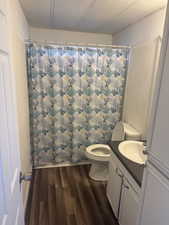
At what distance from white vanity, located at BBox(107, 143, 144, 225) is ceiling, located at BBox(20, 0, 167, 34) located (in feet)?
5.01

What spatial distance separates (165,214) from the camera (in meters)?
0.77

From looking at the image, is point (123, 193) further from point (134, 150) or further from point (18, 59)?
point (18, 59)

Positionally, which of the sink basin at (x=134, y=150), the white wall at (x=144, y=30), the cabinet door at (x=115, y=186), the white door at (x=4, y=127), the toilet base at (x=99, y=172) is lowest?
the toilet base at (x=99, y=172)

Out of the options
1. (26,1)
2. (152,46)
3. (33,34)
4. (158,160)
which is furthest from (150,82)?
(33,34)

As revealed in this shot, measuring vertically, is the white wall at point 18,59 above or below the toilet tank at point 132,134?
above

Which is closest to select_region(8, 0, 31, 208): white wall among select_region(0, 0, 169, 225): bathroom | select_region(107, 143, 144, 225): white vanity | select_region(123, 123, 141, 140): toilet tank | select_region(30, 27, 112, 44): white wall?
select_region(0, 0, 169, 225): bathroom

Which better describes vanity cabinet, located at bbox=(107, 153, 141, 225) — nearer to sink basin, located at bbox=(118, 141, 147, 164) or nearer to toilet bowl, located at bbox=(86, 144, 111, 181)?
sink basin, located at bbox=(118, 141, 147, 164)

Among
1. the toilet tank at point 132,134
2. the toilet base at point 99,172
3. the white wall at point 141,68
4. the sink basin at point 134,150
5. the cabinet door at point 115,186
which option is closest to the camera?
the cabinet door at point 115,186

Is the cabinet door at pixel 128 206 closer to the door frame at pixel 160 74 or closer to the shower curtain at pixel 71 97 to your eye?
the door frame at pixel 160 74

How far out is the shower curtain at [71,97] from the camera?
2.22 m

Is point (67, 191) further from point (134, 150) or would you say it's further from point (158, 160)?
point (158, 160)

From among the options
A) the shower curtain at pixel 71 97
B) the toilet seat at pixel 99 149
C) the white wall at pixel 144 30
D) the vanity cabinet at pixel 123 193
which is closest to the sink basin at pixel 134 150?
the vanity cabinet at pixel 123 193

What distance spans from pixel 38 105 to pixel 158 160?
1.86 m

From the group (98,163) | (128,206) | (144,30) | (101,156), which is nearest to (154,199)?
(128,206)
